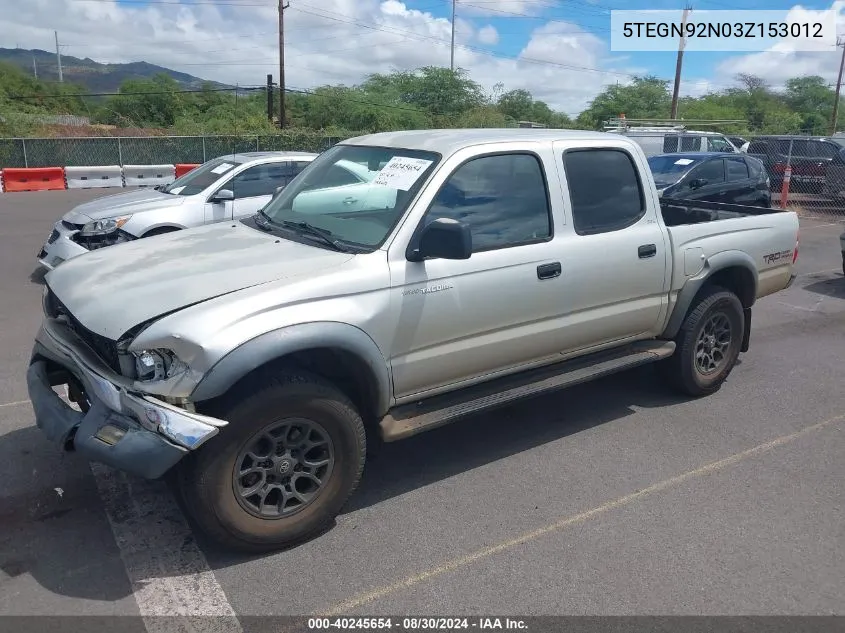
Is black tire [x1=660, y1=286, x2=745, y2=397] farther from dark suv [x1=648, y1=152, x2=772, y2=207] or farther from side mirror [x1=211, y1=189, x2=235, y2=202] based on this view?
dark suv [x1=648, y1=152, x2=772, y2=207]

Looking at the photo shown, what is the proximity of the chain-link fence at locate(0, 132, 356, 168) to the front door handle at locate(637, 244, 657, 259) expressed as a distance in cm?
2275

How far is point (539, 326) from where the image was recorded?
4367mm

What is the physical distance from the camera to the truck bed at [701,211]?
20.2 ft

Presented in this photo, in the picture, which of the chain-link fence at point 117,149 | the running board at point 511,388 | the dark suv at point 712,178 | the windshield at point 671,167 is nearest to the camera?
the running board at point 511,388

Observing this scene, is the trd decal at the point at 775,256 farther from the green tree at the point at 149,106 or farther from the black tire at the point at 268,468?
the green tree at the point at 149,106

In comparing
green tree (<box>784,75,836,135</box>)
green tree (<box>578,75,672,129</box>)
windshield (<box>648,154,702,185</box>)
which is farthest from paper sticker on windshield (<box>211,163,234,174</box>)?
green tree (<box>784,75,836,135</box>)

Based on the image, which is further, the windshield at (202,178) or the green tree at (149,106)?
the green tree at (149,106)

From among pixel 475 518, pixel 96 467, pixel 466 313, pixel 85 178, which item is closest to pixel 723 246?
pixel 466 313

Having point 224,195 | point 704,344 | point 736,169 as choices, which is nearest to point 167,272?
point 704,344

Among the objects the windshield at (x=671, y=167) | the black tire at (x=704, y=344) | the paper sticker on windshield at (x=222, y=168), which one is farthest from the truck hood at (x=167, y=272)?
the windshield at (x=671, y=167)

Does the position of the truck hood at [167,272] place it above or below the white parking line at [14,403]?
above

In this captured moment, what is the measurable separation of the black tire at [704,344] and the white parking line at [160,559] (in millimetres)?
3578

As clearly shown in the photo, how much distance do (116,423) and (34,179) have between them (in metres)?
20.6

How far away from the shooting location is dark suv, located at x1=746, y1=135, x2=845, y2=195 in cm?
1834
